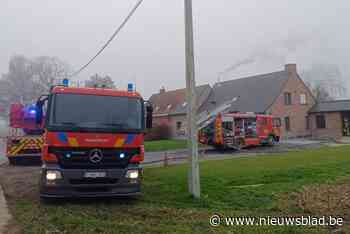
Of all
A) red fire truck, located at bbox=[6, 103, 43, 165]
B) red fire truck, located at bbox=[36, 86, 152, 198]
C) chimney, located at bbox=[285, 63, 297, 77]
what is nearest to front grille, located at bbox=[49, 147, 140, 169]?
red fire truck, located at bbox=[36, 86, 152, 198]

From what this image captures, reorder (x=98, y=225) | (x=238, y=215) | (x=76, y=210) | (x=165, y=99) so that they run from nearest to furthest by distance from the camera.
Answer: (x=98, y=225), (x=238, y=215), (x=76, y=210), (x=165, y=99)

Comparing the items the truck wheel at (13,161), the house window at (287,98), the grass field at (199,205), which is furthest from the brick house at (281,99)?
the grass field at (199,205)

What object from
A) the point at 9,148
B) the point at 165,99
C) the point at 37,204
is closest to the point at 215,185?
the point at 37,204

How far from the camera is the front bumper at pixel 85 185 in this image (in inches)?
320

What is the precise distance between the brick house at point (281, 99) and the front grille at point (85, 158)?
32.1m

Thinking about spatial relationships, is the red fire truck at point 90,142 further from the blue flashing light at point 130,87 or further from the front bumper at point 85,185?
the blue flashing light at point 130,87

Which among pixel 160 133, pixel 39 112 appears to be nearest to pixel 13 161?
pixel 39 112

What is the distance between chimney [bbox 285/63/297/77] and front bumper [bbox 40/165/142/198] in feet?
121

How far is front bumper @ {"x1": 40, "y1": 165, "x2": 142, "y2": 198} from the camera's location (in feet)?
26.7

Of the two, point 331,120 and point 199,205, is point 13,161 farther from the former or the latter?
point 331,120

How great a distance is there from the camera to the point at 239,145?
27578 millimetres

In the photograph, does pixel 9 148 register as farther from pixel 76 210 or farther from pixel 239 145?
pixel 239 145

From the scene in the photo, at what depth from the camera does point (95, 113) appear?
28.4 feet

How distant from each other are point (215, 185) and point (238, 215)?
321 cm
